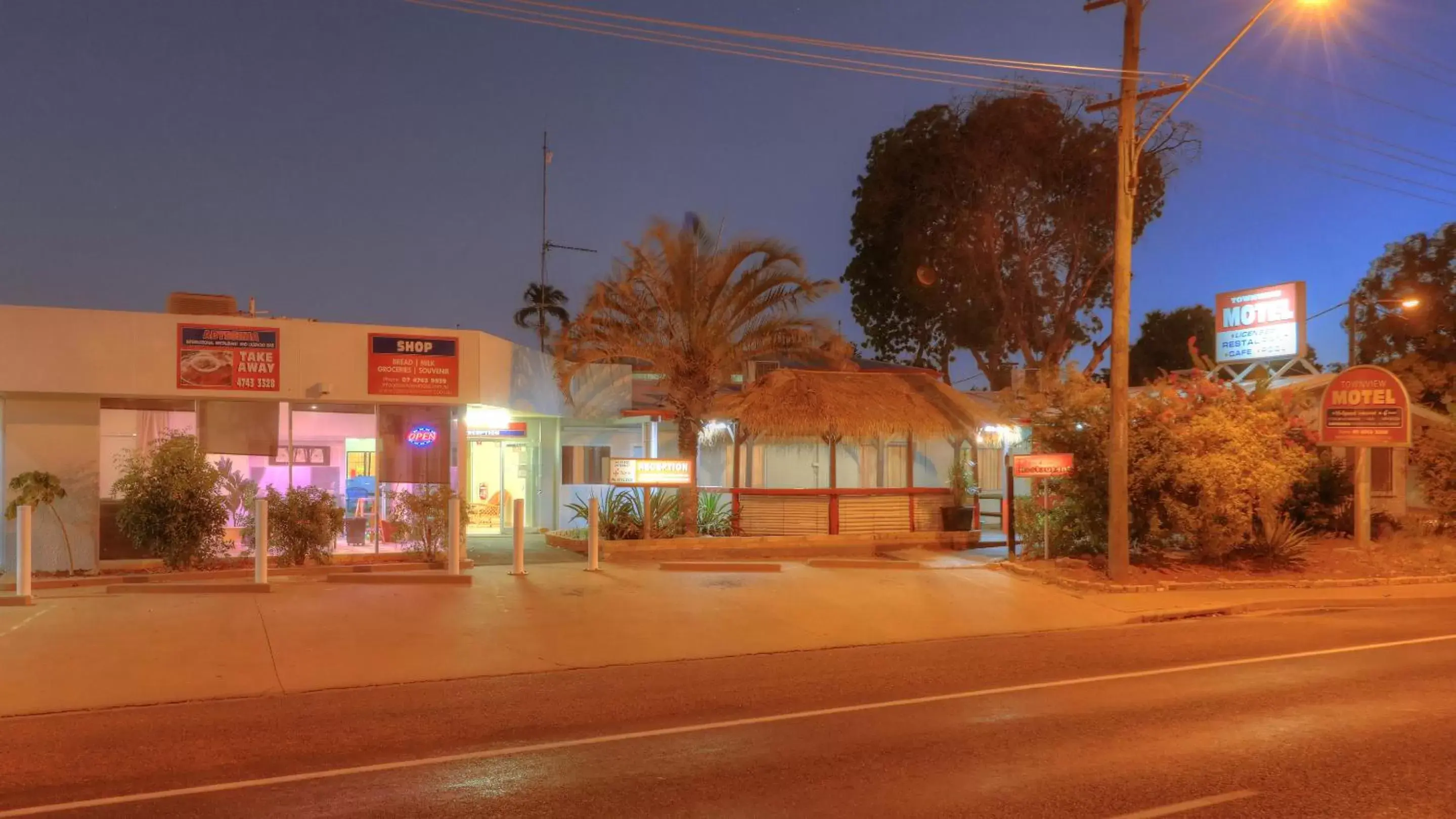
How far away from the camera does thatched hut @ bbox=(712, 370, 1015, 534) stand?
21438 millimetres

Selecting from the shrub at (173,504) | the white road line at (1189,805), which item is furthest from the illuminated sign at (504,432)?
the white road line at (1189,805)

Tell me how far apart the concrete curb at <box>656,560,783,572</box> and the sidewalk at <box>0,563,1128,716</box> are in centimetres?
46

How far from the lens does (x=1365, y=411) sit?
20.1 metres

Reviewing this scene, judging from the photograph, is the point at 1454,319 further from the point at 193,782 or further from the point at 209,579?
the point at 193,782

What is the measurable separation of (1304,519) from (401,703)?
18628mm

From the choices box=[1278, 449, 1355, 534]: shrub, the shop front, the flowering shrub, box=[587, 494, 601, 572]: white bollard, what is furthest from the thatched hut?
box=[1278, 449, 1355, 534]: shrub

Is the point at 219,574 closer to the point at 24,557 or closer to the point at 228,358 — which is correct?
the point at 24,557

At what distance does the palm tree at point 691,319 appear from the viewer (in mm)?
19938

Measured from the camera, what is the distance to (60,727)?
26.9 ft

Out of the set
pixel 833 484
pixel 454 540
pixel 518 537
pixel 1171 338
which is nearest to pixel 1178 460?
pixel 833 484

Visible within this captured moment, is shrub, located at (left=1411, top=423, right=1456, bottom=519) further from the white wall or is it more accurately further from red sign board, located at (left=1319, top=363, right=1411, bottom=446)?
the white wall

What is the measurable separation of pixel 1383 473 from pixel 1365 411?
5130 mm

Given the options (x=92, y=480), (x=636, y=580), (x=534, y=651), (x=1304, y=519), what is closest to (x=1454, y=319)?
(x=1304, y=519)

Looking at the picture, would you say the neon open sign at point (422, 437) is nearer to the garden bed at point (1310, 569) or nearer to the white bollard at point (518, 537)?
the white bollard at point (518, 537)
